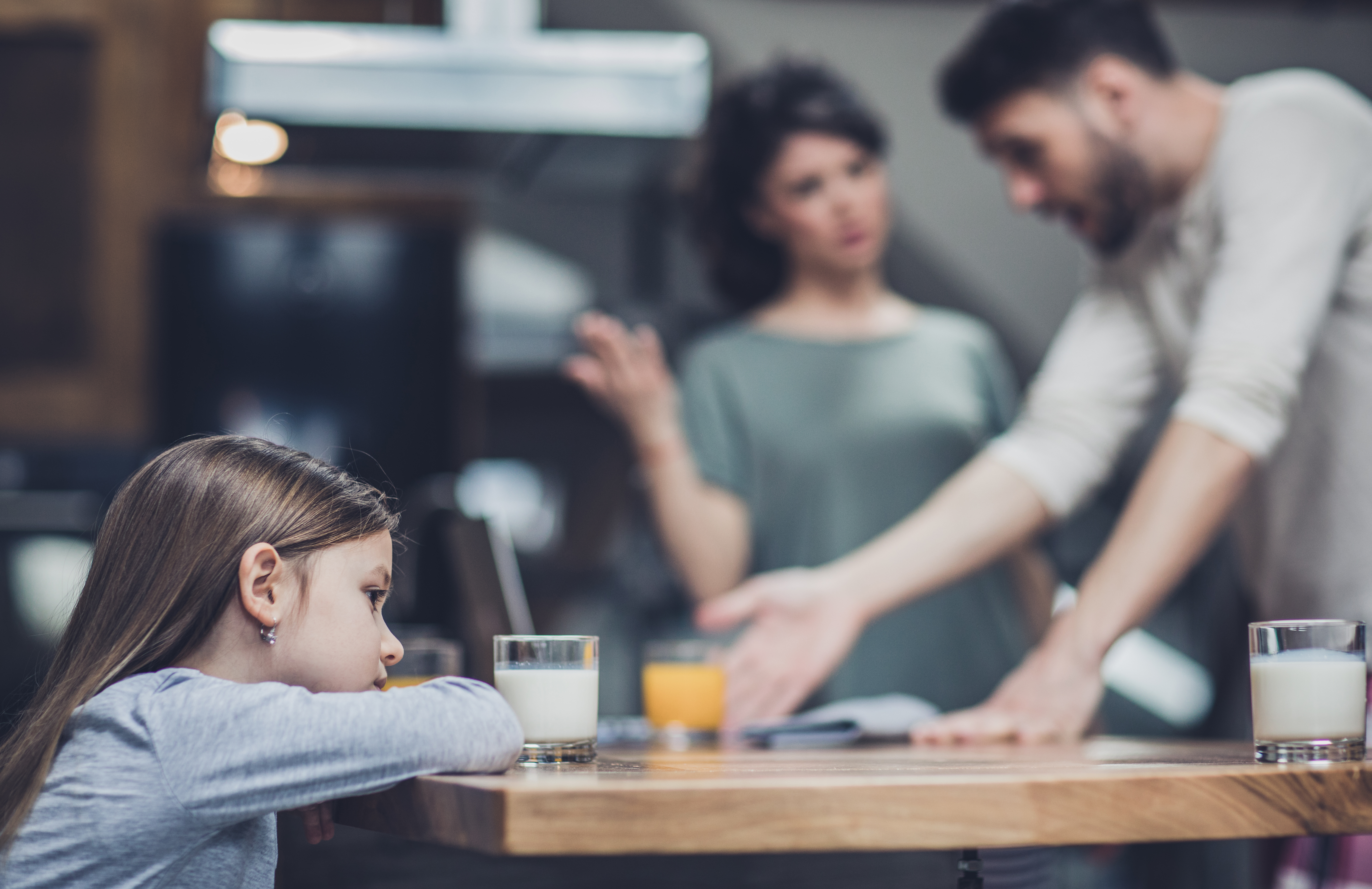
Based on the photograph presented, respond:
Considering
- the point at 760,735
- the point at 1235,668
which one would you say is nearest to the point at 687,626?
the point at 1235,668

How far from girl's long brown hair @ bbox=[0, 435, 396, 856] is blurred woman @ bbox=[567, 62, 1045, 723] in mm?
962

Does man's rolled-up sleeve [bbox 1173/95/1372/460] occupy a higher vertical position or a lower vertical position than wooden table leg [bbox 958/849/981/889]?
higher

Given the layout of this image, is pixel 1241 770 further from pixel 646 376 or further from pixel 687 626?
pixel 687 626

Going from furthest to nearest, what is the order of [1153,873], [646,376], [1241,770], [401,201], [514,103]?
[401,201] → [1153,873] → [514,103] → [646,376] → [1241,770]

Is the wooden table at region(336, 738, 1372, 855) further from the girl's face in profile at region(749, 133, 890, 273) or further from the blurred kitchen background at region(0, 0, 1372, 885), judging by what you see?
the blurred kitchen background at region(0, 0, 1372, 885)

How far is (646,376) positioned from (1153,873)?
1704 mm

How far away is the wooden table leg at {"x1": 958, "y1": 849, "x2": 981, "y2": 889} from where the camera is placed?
81 cm

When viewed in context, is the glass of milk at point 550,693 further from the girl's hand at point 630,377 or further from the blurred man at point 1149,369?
the girl's hand at point 630,377

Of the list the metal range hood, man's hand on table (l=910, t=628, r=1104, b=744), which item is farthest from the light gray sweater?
the metal range hood

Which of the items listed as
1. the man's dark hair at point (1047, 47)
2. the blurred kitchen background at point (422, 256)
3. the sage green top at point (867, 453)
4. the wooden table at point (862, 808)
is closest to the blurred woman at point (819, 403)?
the sage green top at point (867, 453)

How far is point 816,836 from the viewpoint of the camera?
678 mm

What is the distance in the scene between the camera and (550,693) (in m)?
0.93

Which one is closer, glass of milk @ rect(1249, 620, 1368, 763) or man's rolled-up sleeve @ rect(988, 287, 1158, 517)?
glass of milk @ rect(1249, 620, 1368, 763)

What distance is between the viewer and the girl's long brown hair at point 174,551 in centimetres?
86
